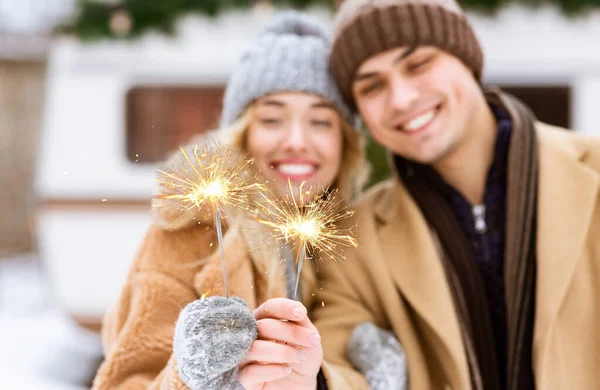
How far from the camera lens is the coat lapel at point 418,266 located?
1271 millimetres

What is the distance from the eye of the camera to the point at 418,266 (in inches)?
53.7

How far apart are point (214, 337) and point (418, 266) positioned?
787 mm

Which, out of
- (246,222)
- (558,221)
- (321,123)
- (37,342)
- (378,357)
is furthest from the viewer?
(37,342)

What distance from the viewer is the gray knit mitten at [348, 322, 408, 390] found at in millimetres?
1166

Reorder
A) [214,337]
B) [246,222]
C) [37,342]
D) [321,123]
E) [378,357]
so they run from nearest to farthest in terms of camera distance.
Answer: [214,337]
[246,222]
[378,357]
[321,123]
[37,342]

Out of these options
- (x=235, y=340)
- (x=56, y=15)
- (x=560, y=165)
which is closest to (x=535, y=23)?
(x=560, y=165)

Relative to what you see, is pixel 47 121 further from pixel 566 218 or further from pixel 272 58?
pixel 566 218

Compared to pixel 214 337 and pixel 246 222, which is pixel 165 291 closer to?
pixel 246 222

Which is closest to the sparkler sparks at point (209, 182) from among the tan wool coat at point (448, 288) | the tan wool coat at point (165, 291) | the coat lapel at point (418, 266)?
the tan wool coat at point (165, 291)

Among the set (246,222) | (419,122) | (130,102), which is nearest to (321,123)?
(419,122)

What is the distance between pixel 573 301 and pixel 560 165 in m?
0.35

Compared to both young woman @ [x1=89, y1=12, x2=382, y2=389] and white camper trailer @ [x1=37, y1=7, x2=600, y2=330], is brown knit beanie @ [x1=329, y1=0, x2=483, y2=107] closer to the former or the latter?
young woman @ [x1=89, y1=12, x2=382, y2=389]

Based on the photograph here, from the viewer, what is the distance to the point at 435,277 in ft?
4.37

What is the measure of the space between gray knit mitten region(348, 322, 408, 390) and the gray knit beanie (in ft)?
2.02
